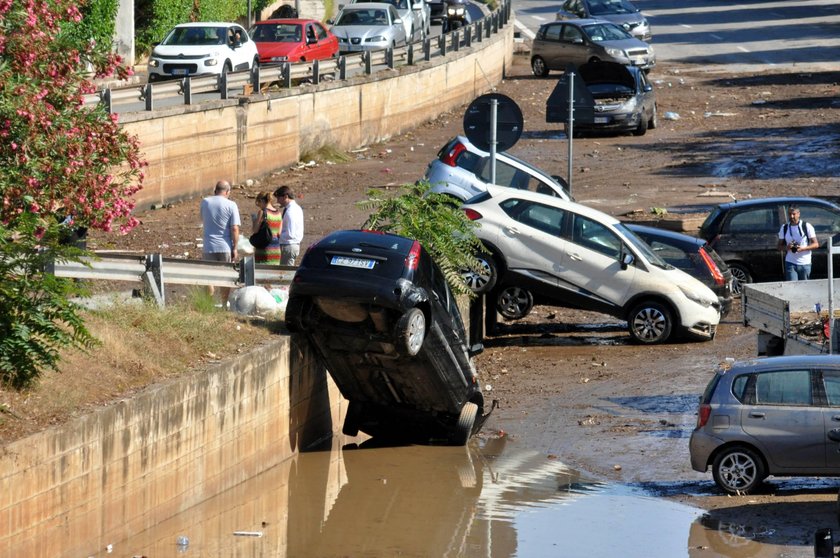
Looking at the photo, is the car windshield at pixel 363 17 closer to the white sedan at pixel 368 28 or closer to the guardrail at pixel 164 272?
the white sedan at pixel 368 28

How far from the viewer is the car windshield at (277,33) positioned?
130ft

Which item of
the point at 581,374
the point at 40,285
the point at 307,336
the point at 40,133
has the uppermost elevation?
the point at 40,133

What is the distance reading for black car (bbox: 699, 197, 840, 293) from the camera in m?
22.8

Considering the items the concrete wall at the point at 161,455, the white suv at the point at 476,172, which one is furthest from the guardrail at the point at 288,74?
the concrete wall at the point at 161,455

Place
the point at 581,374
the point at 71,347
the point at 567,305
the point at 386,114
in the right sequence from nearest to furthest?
the point at 71,347 → the point at 581,374 → the point at 567,305 → the point at 386,114

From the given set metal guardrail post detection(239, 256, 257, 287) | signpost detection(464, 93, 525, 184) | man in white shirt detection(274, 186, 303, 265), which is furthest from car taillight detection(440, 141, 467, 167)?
metal guardrail post detection(239, 256, 257, 287)

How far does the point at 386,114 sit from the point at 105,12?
737 cm

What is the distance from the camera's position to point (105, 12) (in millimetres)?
37781

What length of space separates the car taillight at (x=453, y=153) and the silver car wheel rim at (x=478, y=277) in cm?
435

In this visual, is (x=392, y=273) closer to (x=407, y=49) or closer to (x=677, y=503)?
(x=677, y=503)

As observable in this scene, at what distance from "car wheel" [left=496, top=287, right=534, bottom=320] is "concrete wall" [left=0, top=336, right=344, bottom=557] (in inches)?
210

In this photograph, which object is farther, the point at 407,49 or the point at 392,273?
the point at 407,49

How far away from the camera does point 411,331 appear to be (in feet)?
46.8

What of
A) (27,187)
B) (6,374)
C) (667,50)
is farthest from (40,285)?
(667,50)
